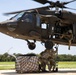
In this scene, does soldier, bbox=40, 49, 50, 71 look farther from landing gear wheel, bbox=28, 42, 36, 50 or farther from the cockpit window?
the cockpit window

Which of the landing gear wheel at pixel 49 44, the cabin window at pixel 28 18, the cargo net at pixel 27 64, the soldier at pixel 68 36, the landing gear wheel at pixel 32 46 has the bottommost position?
the cargo net at pixel 27 64

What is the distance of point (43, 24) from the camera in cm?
2127

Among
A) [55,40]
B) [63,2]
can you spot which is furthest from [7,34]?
[63,2]

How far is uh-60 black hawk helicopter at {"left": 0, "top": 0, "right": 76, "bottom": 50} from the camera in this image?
20.2m

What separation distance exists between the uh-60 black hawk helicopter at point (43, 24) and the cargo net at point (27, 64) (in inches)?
59.5

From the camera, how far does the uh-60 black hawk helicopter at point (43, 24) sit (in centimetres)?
2016

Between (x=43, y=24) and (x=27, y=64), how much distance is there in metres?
3.82

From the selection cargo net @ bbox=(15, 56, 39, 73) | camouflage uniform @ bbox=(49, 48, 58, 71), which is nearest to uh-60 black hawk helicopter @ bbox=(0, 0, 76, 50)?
camouflage uniform @ bbox=(49, 48, 58, 71)

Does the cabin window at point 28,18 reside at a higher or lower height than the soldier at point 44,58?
higher

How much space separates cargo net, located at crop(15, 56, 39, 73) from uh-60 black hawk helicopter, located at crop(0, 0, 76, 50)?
1.51 meters

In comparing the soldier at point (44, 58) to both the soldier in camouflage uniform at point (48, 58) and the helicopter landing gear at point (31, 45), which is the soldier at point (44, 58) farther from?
the helicopter landing gear at point (31, 45)

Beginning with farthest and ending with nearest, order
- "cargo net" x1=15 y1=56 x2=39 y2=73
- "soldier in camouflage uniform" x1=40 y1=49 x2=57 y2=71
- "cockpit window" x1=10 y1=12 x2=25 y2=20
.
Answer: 1. "cockpit window" x1=10 y1=12 x2=25 y2=20
2. "soldier in camouflage uniform" x1=40 y1=49 x2=57 y2=71
3. "cargo net" x1=15 y1=56 x2=39 y2=73

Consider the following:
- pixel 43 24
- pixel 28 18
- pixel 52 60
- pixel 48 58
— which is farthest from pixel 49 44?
pixel 28 18

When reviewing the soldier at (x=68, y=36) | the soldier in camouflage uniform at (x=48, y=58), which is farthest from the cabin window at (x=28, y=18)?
the soldier at (x=68, y=36)
